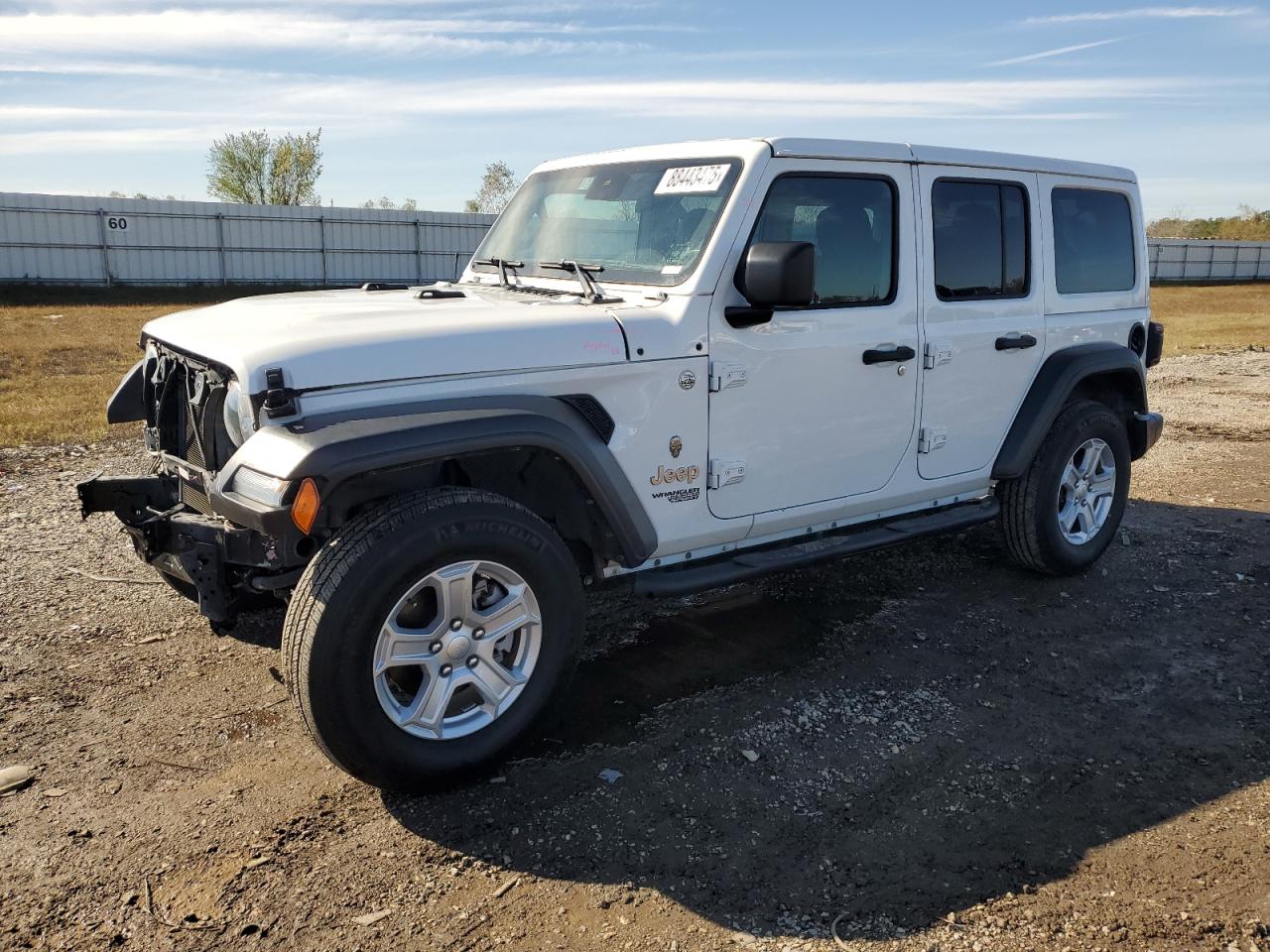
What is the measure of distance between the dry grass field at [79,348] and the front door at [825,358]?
22.0ft

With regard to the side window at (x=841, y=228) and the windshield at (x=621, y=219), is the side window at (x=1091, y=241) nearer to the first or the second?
the side window at (x=841, y=228)

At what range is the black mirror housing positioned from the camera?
3.67 meters

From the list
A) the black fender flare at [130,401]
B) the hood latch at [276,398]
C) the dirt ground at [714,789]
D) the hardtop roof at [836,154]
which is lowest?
the dirt ground at [714,789]

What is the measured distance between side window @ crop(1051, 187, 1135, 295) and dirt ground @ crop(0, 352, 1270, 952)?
5.52 feet

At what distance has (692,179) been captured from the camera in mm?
4133

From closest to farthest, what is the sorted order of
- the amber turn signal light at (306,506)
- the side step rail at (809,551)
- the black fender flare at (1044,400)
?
1. the amber turn signal light at (306,506)
2. the side step rail at (809,551)
3. the black fender flare at (1044,400)

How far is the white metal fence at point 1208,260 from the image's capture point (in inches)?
1869

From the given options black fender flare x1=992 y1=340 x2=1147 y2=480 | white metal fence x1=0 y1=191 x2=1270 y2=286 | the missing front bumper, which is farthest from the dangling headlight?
white metal fence x1=0 y1=191 x2=1270 y2=286

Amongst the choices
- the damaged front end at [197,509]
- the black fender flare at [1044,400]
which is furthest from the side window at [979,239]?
the damaged front end at [197,509]

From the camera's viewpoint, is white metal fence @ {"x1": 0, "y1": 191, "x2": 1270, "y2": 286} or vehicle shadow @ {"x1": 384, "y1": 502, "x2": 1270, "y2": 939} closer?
vehicle shadow @ {"x1": 384, "y1": 502, "x2": 1270, "y2": 939}

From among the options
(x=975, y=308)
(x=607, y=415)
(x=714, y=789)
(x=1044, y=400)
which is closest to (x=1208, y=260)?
(x=1044, y=400)

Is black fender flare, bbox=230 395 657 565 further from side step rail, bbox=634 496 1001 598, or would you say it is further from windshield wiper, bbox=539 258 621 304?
windshield wiper, bbox=539 258 621 304

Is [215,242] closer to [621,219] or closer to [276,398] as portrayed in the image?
[621,219]

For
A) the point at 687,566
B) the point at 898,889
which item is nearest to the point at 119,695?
the point at 687,566
